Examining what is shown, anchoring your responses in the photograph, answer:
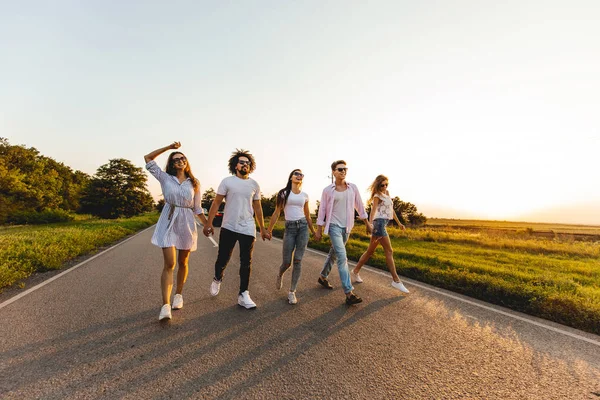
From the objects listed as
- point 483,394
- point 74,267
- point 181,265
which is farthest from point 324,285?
point 74,267

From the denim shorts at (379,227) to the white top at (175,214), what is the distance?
3.36 metres

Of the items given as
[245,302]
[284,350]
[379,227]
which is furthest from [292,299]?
[379,227]

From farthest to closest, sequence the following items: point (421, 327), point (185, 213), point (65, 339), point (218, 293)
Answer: point (218, 293) < point (185, 213) < point (421, 327) < point (65, 339)

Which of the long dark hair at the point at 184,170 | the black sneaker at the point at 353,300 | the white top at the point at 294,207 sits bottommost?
the black sneaker at the point at 353,300

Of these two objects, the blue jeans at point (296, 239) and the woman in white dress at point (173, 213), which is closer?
the woman in white dress at point (173, 213)

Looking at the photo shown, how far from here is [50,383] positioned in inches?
89.7

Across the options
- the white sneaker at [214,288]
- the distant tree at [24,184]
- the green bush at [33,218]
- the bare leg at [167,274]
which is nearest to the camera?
the bare leg at [167,274]

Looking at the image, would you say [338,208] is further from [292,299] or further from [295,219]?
[292,299]

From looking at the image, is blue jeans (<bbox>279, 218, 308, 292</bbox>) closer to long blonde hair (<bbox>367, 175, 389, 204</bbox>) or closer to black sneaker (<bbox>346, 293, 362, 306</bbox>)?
black sneaker (<bbox>346, 293, 362, 306</bbox>)

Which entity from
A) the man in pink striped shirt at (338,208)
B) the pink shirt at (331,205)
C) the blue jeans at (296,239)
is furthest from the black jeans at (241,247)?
the pink shirt at (331,205)

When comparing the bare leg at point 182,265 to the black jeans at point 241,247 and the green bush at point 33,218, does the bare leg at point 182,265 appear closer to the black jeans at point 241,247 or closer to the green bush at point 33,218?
the black jeans at point 241,247

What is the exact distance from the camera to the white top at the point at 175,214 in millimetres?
3738

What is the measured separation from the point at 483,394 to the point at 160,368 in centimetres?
269

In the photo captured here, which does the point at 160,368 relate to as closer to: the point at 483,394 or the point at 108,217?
the point at 483,394
